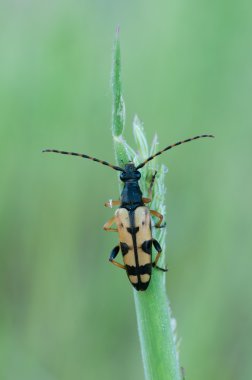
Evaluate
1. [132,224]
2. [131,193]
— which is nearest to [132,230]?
[132,224]

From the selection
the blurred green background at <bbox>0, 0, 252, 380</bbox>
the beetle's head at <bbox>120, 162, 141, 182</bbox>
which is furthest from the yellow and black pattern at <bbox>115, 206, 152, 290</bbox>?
the blurred green background at <bbox>0, 0, 252, 380</bbox>

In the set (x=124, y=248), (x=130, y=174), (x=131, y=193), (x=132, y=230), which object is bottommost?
(x=124, y=248)

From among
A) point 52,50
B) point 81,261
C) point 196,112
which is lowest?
point 81,261

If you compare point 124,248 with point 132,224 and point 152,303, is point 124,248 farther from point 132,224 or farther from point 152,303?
point 152,303

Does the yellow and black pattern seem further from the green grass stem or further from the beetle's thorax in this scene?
the green grass stem

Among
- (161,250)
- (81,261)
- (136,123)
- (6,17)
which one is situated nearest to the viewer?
(161,250)

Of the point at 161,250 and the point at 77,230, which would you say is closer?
the point at 161,250

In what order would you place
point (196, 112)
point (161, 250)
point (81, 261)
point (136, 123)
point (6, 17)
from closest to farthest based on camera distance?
point (161, 250)
point (136, 123)
point (81, 261)
point (196, 112)
point (6, 17)

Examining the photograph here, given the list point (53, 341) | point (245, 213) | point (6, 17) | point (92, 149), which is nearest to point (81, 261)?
point (53, 341)

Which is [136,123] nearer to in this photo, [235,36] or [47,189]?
[47,189]
